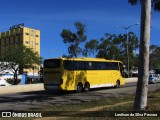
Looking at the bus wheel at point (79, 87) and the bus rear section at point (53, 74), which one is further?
the bus wheel at point (79, 87)

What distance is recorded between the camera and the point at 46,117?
12.6m

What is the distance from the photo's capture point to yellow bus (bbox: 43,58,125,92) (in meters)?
29.4

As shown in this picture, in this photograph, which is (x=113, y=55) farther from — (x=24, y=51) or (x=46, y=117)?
(x=46, y=117)

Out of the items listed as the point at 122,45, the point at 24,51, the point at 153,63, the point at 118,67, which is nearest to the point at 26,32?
the point at 153,63

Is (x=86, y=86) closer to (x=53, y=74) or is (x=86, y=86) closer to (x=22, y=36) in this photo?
(x=53, y=74)

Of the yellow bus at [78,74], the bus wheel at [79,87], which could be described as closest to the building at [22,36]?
the yellow bus at [78,74]

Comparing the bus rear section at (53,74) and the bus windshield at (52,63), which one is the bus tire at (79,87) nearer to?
the bus rear section at (53,74)

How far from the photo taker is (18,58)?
2346 inches

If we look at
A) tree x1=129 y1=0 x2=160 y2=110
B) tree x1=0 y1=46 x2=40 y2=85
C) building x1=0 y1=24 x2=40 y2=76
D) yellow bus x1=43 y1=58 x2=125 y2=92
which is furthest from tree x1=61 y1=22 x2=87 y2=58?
building x1=0 y1=24 x2=40 y2=76

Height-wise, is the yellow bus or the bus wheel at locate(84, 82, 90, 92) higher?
Result: the yellow bus

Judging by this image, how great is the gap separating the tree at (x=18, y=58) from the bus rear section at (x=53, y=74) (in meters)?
30.3

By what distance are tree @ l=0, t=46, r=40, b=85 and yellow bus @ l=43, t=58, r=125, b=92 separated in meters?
27.0

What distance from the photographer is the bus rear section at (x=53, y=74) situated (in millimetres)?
29297

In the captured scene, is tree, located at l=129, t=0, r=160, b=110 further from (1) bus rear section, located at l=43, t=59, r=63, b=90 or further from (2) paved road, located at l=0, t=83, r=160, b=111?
(1) bus rear section, located at l=43, t=59, r=63, b=90
